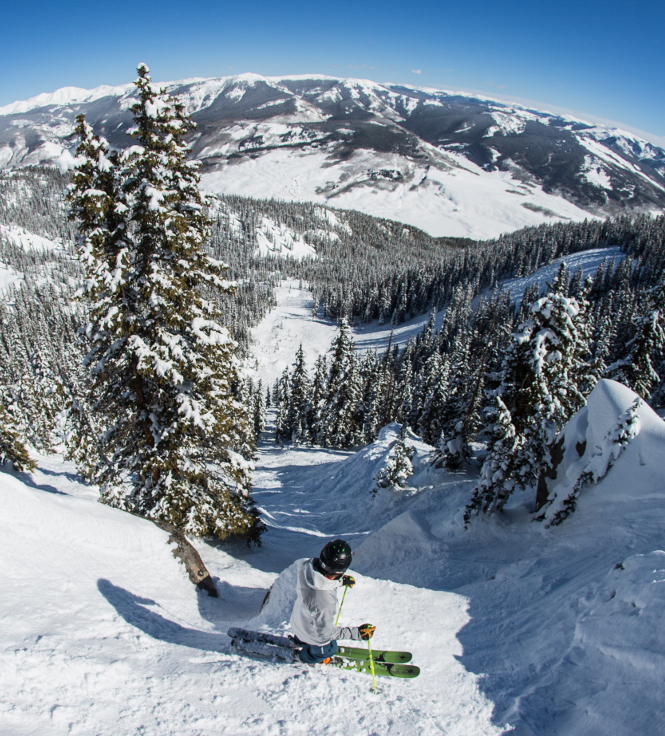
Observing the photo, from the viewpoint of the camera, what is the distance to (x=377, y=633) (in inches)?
283

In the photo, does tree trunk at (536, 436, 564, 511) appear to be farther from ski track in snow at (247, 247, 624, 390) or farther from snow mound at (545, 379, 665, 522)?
ski track in snow at (247, 247, 624, 390)

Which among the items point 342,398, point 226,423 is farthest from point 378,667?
point 342,398

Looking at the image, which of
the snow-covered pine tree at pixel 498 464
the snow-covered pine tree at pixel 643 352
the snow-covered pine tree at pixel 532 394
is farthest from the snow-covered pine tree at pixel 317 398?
the snow-covered pine tree at pixel 532 394

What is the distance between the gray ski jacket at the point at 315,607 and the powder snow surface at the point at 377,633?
53cm

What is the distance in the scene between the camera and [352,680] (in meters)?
5.68

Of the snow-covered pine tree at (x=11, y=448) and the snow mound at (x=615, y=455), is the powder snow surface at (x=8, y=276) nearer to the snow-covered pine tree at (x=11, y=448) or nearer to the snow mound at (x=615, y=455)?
the snow-covered pine tree at (x=11, y=448)

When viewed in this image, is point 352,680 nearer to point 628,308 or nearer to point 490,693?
point 490,693

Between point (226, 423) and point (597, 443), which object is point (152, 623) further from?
point (597, 443)

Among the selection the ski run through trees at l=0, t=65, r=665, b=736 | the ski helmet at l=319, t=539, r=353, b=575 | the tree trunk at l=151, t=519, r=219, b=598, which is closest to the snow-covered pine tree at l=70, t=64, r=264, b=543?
the ski run through trees at l=0, t=65, r=665, b=736

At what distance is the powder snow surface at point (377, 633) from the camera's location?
4.73m

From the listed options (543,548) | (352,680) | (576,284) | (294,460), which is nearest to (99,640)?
(352,680)

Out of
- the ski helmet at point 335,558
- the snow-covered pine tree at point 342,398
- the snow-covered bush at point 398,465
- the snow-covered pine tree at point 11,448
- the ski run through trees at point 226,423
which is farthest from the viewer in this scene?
the snow-covered pine tree at point 342,398

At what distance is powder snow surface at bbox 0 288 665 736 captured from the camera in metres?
4.73

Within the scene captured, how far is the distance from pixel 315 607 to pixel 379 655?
4.80 feet
